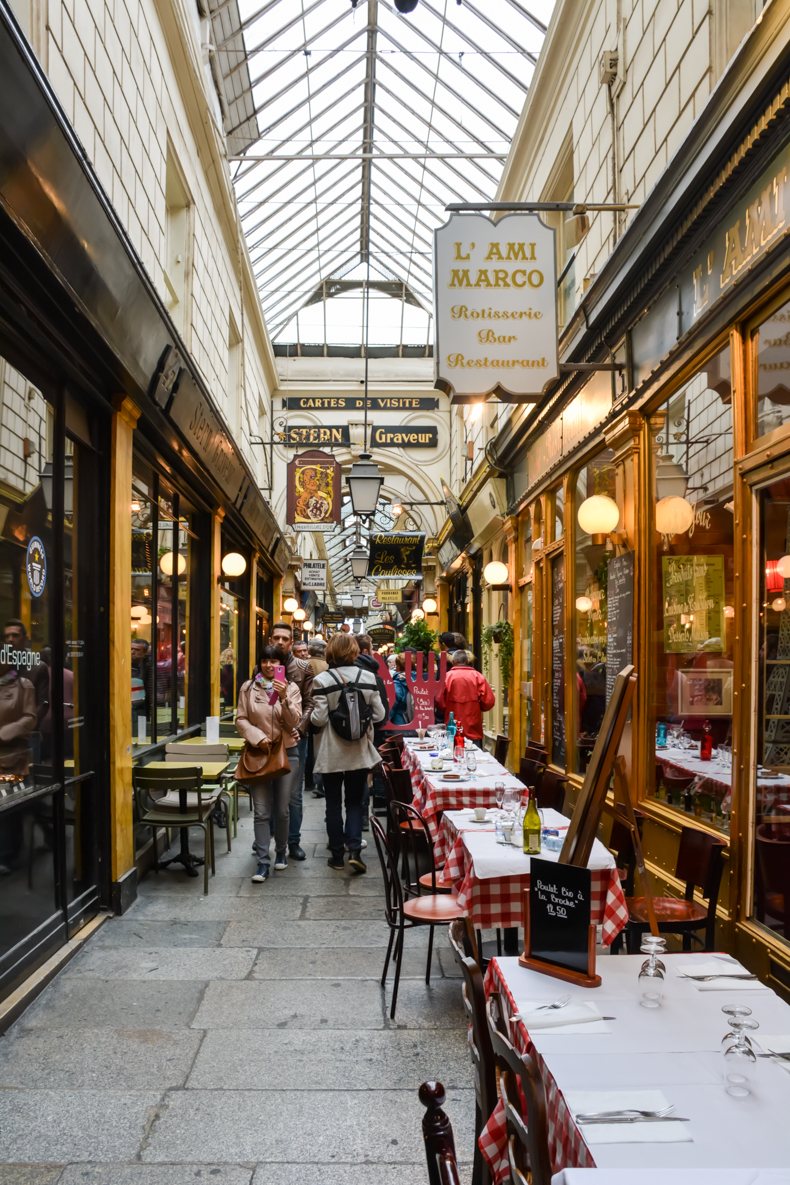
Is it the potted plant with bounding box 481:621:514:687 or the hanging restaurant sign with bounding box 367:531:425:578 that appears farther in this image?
the hanging restaurant sign with bounding box 367:531:425:578

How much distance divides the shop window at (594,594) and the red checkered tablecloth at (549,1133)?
451 cm

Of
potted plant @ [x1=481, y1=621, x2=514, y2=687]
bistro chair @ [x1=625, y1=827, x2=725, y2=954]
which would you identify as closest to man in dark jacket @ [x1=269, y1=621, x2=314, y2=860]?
bistro chair @ [x1=625, y1=827, x2=725, y2=954]

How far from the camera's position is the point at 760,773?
4613 mm

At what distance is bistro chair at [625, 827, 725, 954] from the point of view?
15.0 ft

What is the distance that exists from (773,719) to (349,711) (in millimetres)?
3782

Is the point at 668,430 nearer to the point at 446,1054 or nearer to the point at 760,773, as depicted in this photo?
the point at 760,773

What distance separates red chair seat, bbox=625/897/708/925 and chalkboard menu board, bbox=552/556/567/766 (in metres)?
4.41

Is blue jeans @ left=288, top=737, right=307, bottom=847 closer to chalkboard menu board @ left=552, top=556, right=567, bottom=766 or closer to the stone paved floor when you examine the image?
the stone paved floor

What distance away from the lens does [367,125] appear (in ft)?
51.0

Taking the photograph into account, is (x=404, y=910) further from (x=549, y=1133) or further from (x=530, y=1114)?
(x=530, y=1114)

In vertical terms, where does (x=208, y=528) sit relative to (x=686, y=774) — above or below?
above

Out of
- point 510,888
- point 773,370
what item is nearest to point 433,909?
point 510,888

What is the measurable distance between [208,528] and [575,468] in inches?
194

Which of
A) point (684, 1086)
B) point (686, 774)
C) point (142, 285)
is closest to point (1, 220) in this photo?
point (142, 285)
